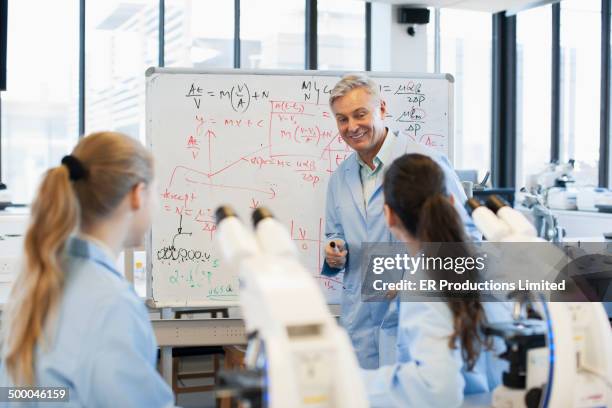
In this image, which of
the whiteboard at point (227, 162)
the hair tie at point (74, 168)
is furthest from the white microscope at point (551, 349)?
the whiteboard at point (227, 162)

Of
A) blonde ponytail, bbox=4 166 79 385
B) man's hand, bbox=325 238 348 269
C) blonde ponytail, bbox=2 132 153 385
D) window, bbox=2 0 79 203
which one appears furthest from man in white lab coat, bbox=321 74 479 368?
window, bbox=2 0 79 203

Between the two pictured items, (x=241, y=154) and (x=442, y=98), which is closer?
(x=241, y=154)

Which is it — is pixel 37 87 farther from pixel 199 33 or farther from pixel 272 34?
pixel 272 34

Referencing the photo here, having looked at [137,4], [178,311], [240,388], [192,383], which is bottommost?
[192,383]

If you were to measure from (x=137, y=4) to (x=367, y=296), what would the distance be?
10.9 ft

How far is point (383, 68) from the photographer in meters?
5.36

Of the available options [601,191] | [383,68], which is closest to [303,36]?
[383,68]

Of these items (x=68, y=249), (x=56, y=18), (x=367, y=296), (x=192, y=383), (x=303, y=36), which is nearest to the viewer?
(x=68, y=249)

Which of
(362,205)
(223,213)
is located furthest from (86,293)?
(362,205)

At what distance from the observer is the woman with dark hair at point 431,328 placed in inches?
53.5

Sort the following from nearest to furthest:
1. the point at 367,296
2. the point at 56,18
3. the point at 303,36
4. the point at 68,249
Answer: the point at 68,249 → the point at 367,296 → the point at 56,18 → the point at 303,36

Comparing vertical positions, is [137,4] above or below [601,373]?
above

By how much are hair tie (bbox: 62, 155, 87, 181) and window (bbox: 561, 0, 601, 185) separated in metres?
4.34

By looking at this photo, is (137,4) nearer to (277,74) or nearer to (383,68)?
(383,68)
